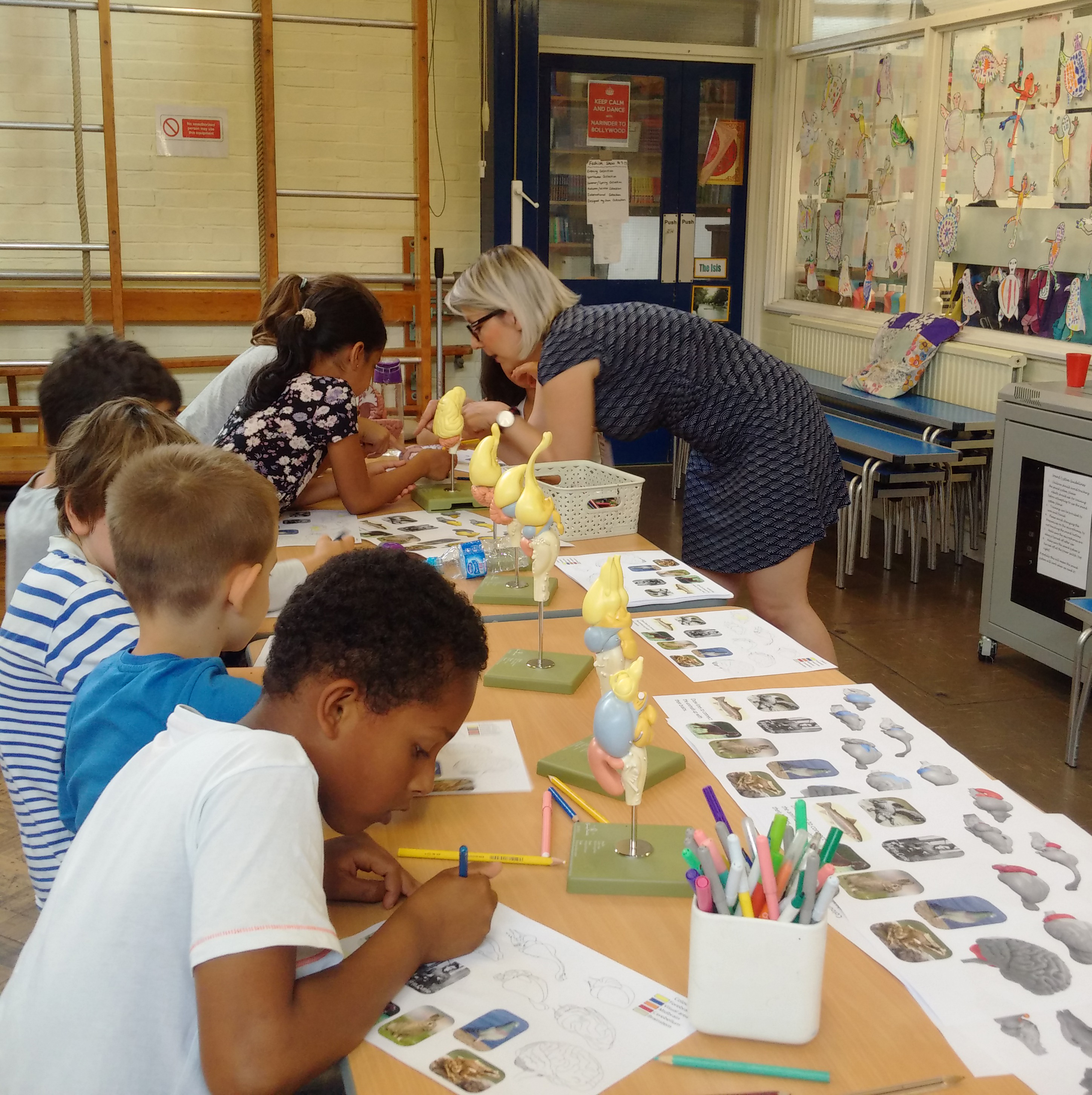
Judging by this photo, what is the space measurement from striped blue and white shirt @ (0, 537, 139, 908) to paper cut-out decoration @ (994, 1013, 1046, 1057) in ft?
3.57

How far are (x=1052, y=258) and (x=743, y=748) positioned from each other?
3.84m

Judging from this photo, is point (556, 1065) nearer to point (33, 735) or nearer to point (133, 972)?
point (133, 972)

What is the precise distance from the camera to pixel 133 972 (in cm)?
90

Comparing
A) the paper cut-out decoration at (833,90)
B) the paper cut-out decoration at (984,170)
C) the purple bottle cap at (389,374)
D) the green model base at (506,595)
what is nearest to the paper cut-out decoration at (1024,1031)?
the green model base at (506,595)

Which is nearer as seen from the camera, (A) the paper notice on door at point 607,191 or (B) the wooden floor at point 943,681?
(B) the wooden floor at point 943,681

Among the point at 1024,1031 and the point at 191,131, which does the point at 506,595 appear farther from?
the point at 191,131

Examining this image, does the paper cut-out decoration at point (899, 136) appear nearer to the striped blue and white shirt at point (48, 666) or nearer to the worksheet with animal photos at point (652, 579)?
the worksheet with animal photos at point (652, 579)

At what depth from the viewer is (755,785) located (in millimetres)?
1423

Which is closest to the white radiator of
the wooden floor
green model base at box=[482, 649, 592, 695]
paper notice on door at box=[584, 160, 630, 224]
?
the wooden floor

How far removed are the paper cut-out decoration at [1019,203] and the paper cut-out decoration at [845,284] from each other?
1278mm

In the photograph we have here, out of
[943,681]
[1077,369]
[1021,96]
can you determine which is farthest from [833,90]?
[943,681]

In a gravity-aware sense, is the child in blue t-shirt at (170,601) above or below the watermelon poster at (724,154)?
below

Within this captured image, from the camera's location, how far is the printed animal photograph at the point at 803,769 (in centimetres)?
144

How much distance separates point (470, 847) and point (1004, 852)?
584 mm
